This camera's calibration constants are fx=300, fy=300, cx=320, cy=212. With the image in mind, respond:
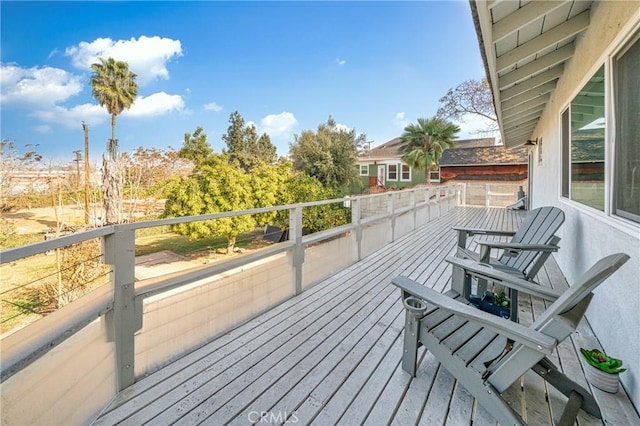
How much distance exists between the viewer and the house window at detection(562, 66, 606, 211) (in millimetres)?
2418

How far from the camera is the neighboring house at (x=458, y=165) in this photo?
57.7ft

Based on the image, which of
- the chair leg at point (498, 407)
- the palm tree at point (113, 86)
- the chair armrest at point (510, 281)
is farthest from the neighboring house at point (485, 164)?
the palm tree at point (113, 86)

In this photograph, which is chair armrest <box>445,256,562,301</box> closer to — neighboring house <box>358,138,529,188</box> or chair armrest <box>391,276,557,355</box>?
chair armrest <box>391,276,557,355</box>

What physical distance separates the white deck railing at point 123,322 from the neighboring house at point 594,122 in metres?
2.53

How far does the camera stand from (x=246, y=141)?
2956cm

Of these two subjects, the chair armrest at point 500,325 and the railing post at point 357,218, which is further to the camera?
the railing post at point 357,218

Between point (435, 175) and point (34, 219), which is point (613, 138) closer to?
point (34, 219)

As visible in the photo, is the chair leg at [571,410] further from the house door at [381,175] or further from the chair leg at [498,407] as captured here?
the house door at [381,175]

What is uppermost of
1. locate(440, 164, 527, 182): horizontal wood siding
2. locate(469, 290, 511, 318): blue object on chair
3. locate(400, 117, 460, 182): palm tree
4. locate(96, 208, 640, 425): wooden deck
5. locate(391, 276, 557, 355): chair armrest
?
locate(400, 117, 460, 182): palm tree

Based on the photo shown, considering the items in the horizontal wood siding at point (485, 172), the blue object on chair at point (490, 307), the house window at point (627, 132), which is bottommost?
the blue object on chair at point (490, 307)

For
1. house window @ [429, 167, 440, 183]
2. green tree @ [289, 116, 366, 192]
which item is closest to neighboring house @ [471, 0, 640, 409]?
green tree @ [289, 116, 366, 192]

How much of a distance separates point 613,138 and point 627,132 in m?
0.21

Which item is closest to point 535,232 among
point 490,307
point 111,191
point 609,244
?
point 609,244

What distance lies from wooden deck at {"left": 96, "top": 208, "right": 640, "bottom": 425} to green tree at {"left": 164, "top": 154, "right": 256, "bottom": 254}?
24.9ft
